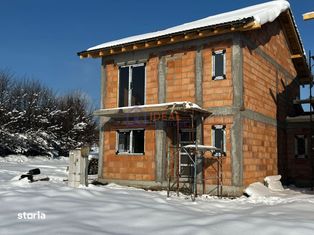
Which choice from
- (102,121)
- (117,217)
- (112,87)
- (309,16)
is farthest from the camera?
(102,121)

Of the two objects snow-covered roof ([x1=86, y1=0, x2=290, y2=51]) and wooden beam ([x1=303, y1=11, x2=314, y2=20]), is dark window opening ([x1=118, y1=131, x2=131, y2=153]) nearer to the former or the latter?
snow-covered roof ([x1=86, y1=0, x2=290, y2=51])

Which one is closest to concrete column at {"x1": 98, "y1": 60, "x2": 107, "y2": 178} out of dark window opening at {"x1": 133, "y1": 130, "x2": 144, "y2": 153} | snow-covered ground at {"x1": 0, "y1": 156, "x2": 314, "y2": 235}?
dark window opening at {"x1": 133, "y1": 130, "x2": 144, "y2": 153}

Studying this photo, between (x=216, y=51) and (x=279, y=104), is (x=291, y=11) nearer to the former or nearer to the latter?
(x=279, y=104)

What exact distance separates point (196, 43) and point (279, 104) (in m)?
6.07

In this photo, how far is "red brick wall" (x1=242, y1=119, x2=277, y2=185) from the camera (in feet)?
44.9

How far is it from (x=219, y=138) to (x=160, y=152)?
2558 millimetres

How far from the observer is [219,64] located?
14008 mm

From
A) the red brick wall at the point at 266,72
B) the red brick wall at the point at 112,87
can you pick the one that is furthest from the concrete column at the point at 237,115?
the red brick wall at the point at 112,87

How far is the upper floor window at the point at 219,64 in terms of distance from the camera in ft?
45.5

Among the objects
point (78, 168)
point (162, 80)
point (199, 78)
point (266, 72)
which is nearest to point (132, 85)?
point (162, 80)

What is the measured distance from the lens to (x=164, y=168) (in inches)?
579

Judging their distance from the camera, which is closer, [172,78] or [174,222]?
[174,222]

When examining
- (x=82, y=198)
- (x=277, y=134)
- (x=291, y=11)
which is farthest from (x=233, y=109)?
(x=291, y=11)
